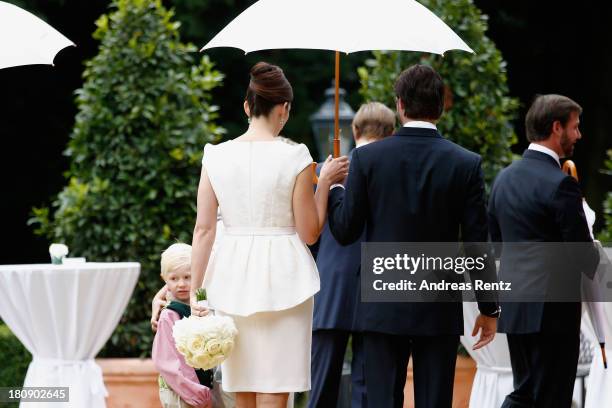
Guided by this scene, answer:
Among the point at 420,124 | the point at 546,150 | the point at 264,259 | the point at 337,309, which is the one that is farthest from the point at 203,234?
the point at 546,150

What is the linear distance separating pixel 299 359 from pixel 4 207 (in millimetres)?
9148

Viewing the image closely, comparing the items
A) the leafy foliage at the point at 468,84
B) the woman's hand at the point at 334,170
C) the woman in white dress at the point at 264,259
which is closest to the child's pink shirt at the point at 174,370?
the woman in white dress at the point at 264,259

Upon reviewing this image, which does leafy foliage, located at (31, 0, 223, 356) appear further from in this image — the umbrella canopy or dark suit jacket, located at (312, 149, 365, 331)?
the umbrella canopy

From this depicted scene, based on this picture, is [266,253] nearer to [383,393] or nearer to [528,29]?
[383,393]

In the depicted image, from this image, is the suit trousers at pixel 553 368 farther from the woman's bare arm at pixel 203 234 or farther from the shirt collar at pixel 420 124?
the woman's bare arm at pixel 203 234

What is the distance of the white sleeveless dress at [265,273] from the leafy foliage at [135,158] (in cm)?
285

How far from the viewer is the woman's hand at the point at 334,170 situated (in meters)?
4.70

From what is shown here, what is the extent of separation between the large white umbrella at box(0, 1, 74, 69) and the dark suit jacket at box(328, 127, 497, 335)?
172cm

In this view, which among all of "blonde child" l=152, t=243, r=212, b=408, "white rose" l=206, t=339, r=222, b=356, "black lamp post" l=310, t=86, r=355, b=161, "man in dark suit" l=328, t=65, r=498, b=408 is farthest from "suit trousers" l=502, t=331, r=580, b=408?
"black lamp post" l=310, t=86, r=355, b=161

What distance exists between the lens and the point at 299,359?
4.51 metres

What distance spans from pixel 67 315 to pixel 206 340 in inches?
90.1

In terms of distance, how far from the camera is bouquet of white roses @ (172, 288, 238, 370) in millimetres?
4277

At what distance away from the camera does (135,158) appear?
7.49 metres

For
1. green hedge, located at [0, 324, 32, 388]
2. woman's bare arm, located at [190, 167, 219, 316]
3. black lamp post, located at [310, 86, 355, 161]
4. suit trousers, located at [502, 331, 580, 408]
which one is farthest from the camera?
black lamp post, located at [310, 86, 355, 161]
